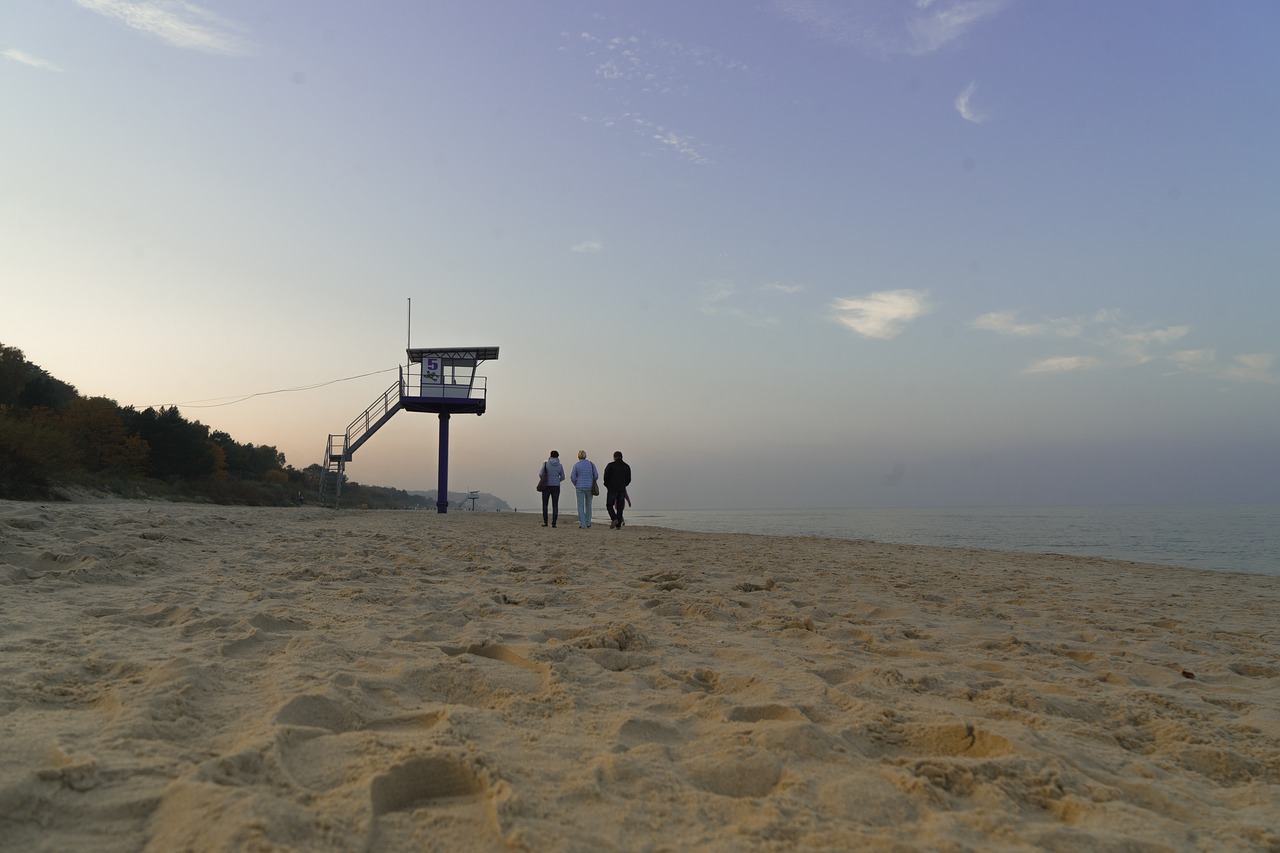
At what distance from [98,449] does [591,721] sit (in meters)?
25.7

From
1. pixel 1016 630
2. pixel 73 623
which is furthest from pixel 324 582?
pixel 1016 630

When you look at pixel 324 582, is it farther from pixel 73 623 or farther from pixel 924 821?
pixel 924 821

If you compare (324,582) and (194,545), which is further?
(194,545)

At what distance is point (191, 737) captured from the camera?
2230mm

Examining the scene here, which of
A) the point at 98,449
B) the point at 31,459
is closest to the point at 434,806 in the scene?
the point at 31,459

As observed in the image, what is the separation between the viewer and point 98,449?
2191 cm

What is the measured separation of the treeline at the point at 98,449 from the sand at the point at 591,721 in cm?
1212

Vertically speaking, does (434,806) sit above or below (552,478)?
below

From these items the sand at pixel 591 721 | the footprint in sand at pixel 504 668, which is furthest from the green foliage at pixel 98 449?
the footprint in sand at pixel 504 668

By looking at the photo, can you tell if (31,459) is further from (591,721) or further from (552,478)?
(591,721)

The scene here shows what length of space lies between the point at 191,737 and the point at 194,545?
20.6 feet

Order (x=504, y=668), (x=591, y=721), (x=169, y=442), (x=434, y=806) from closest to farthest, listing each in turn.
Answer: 1. (x=434, y=806)
2. (x=591, y=721)
3. (x=504, y=668)
4. (x=169, y=442)

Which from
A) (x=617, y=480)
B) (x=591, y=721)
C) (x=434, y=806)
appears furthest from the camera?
(x=617, y=480)

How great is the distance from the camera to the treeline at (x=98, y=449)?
14.9m
